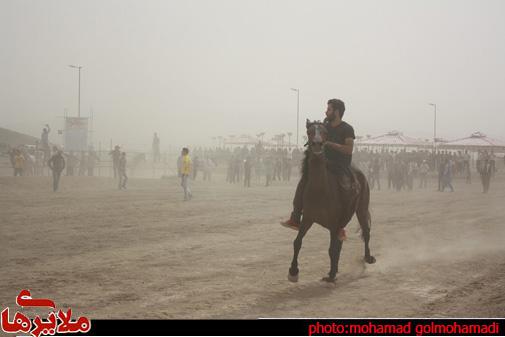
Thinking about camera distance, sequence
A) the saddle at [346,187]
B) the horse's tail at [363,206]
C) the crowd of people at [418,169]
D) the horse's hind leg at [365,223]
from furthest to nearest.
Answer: the crowd of people at [418,169] → the horse's hind leg at [365,223] → the horse's tail at [363,206] → the saddle at [346,187]

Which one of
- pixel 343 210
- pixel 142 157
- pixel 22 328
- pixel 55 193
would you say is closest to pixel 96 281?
pixel 22 328

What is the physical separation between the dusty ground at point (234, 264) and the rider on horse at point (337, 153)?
3.95ft

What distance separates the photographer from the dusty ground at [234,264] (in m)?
7.30

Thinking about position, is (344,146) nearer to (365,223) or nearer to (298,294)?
(365,223)

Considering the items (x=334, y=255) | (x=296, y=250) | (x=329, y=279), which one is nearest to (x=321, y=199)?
(x=296, y=250)

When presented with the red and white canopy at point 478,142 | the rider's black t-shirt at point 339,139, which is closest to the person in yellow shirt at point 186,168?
the rider's black t-shirt at point 339,139

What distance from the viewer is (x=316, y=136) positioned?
26.0 feet

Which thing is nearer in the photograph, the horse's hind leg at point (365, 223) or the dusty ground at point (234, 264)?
the dusty ground at point (234, 264)

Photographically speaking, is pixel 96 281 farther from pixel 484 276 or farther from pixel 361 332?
pixel 484 276

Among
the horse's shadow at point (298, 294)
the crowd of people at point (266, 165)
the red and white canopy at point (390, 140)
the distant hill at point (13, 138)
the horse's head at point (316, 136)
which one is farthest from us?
the distant hill at point (13, 138)

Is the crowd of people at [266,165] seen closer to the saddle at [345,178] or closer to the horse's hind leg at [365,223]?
the horse's hind leg at [365,223]

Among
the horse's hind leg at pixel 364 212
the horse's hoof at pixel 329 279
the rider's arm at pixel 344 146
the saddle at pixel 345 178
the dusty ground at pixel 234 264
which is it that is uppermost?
the rider's arm at pixel 344 146

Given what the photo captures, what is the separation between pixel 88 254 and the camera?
11.1 metres

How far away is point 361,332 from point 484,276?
4.05m
